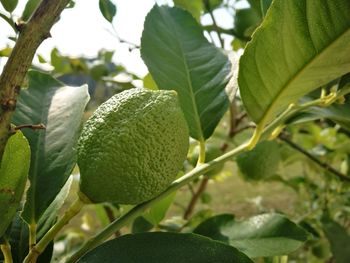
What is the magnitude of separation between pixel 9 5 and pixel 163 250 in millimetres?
385

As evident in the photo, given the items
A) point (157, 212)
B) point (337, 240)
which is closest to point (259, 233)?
point (157, 212)

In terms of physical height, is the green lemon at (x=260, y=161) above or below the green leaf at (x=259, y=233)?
below

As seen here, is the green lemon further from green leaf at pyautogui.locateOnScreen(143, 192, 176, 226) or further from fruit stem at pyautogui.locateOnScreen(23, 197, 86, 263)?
fruit stem at pyautogui.locateOnScreen(23, 197, 86, 263)

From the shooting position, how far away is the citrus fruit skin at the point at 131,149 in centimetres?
41

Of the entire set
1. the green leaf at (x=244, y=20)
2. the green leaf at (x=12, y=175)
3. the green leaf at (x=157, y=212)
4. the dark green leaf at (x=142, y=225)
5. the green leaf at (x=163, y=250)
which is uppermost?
the green leaf at (x=12, y=175)

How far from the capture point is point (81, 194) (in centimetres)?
43

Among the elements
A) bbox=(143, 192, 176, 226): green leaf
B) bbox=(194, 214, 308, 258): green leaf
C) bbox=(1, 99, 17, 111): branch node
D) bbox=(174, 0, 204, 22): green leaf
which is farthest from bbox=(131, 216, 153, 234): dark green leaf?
bbox=(1, 99, 17, 111): branch node

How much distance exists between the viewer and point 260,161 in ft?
3.59

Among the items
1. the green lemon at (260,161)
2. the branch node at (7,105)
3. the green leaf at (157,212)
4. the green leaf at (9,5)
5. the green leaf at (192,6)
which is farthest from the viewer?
the green lemon at (260,161)

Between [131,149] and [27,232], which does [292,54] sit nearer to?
[131,149]

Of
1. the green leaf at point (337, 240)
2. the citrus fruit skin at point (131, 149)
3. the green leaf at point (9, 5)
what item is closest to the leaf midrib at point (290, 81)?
the citrus fruit skin at point (131, 149)

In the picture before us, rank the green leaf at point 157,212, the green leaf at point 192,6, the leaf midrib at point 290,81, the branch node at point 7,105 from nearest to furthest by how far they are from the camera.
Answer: the branch node at point 7,105
the leaf midrib at point 290,81
the green leaf at point 157,212
the green leaf at point 192,6

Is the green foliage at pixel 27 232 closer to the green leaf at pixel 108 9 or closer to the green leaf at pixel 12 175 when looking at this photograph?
the green leaf at pixel 12 175

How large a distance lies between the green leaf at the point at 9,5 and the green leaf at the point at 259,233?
405 millimetres
